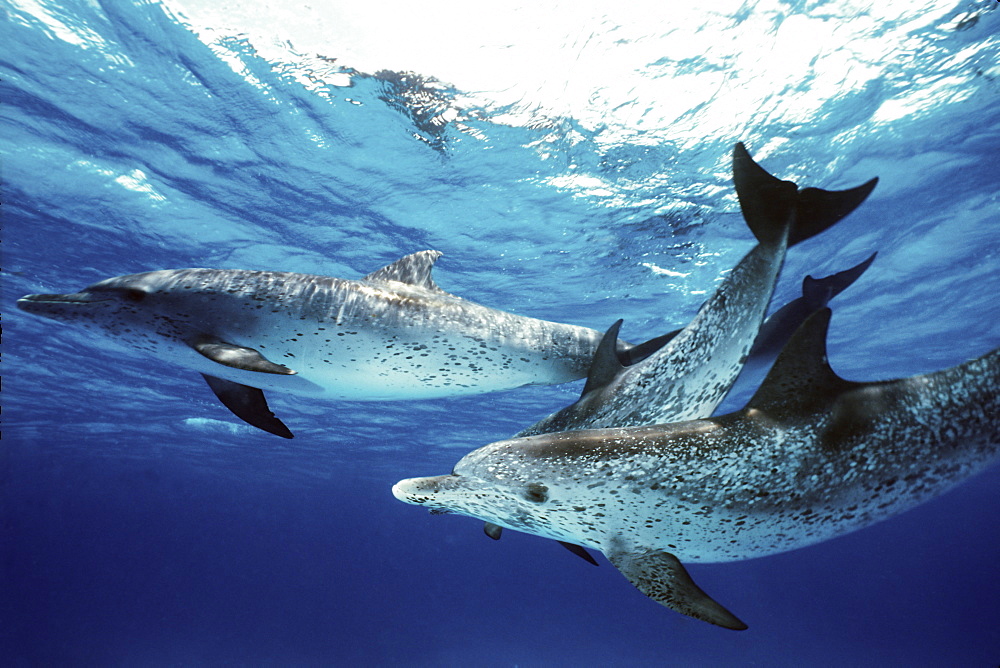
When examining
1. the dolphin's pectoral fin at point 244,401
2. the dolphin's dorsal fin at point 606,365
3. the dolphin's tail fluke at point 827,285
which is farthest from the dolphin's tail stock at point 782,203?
the dolphin's pectoral fin at point 244,401

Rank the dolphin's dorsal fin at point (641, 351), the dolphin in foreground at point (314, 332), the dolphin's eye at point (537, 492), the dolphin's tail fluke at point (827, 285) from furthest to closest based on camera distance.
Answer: the dolphin's dorsal fin at point (641, 351) → the dolphin in foreground at point (314, 332) → the dolphin's tail fluke at point (827, 285) → the dolphin's eye at point (537, 492)

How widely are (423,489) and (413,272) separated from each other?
114 inches

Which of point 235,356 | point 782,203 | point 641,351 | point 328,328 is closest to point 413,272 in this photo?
point 328,328

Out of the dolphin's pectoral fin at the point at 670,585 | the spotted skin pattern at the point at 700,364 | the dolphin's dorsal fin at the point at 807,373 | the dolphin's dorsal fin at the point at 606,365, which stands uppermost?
the dolphin's dorsal fin at the point at 606,365

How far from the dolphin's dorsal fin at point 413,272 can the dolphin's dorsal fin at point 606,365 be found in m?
2.04

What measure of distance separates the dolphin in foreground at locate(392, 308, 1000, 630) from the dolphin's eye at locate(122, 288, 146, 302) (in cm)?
350

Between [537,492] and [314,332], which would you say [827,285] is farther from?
[314,332]

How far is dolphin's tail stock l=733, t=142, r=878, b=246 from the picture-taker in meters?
2.63

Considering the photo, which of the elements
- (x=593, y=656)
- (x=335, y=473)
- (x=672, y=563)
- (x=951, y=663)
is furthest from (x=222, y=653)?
(x=951, y=663)

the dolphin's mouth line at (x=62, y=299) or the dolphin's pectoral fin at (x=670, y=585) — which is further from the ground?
the dolphin's mouth line at (x=62, y=299)

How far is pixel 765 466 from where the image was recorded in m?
2.50

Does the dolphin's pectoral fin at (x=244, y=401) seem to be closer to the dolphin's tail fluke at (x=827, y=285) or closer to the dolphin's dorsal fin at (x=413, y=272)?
the dolphin's dorsal fin at (x=413, y=272)

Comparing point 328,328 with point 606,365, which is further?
point 328,328

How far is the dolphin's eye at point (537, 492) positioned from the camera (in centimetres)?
279
